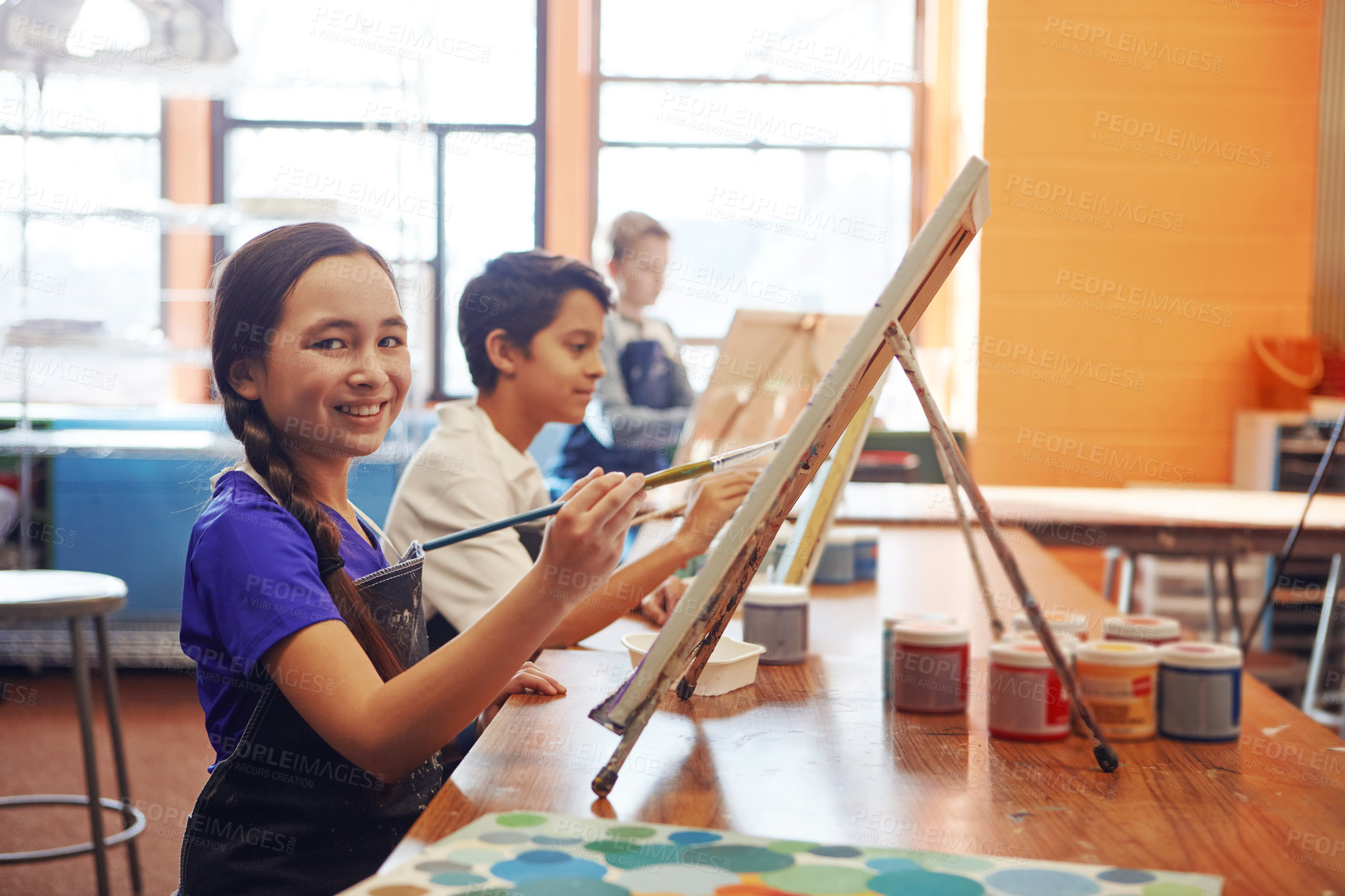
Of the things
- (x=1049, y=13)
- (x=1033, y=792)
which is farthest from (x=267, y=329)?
(x=1049, y=13)

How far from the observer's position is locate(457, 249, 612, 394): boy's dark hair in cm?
174

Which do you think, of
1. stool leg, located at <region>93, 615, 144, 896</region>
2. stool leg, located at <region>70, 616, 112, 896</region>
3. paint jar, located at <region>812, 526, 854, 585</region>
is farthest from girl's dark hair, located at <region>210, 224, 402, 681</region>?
stool leg, located at <region>93, 615, 144, 896</region>

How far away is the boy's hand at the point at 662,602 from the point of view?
59.6 inches

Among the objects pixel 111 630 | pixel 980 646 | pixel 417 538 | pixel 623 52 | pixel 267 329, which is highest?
pixel 623 52

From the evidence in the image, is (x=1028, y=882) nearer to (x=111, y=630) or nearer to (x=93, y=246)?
(x=111, y=630)

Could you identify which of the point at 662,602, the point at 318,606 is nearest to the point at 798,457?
the point at 318,606

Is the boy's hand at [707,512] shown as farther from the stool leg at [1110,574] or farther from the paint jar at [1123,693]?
the stool leg at [1110,574]

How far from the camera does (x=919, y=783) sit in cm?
87

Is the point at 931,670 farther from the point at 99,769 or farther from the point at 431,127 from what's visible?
the point at 431,127

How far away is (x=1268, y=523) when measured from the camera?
247 centimetres

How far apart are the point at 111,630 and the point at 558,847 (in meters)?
3.52

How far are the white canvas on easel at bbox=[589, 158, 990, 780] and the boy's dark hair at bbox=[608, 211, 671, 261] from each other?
7.27ft

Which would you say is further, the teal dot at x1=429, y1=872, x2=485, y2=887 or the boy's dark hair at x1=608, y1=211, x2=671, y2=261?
the boy's dark hair at x1=608, y1=211, x2=671, y2=261

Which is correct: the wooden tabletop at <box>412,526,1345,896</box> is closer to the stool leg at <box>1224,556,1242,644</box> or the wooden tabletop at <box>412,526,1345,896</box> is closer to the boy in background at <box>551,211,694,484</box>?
the boy in background at <box>551,211,694,484</box>
